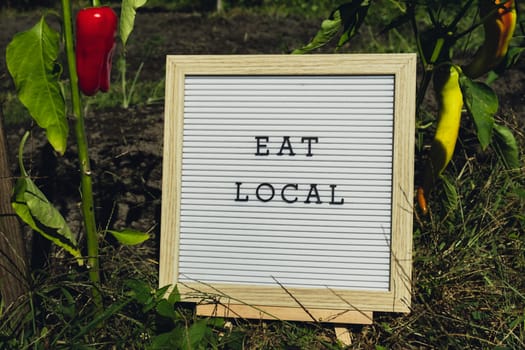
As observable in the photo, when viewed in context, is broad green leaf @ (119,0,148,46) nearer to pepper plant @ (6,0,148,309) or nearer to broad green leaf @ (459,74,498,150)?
pepper plant @ (6,0,148,309)

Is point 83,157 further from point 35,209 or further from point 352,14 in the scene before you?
point 352,14

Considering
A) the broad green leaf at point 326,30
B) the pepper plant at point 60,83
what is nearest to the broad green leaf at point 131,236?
the pepper plant at point 60,83

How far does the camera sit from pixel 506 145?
147 centimetres

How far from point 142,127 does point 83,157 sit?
82 centimetres

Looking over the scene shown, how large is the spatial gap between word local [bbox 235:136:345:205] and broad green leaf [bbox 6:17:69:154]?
0.38 meters

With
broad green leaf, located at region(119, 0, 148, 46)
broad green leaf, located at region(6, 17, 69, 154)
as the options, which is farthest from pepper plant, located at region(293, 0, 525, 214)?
broad green leaf, located at region(6, 17, 69, 154)

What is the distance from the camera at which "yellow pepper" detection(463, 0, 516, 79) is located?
1451 millimetres

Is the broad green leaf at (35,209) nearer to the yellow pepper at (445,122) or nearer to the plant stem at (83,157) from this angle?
the plant stem at (83,157)

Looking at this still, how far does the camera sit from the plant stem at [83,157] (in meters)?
1.20

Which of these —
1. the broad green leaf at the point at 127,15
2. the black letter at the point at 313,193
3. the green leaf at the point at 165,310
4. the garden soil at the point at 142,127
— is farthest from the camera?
the garden soil at the point at 142,127

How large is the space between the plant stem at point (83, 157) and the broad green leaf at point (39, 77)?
40mm

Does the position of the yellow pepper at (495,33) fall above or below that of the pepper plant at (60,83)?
above

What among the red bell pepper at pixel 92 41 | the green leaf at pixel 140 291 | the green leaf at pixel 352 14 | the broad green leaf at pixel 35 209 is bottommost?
the green leaf at pixel 140 291

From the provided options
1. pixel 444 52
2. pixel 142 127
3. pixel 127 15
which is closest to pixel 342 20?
pixel 444 52
